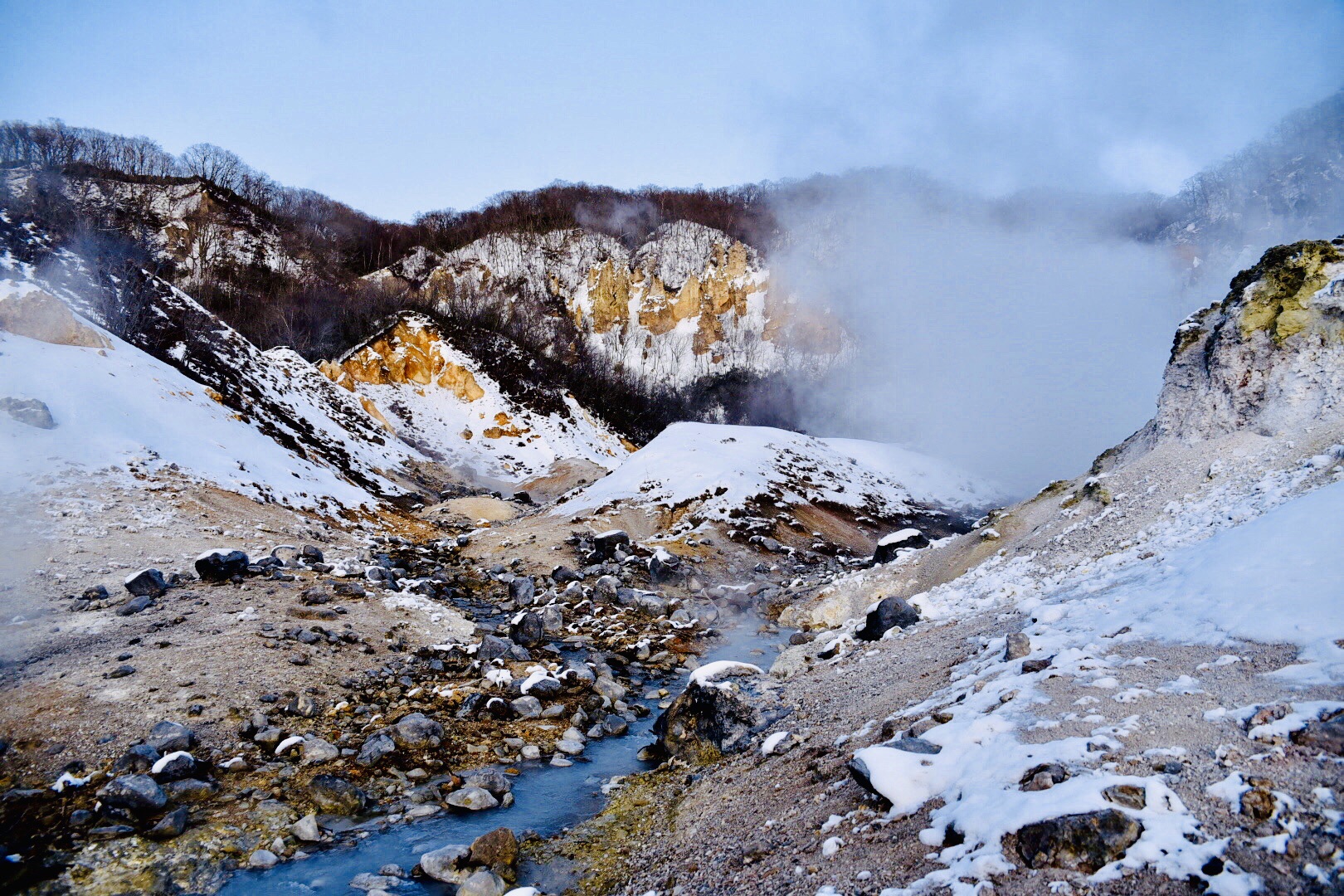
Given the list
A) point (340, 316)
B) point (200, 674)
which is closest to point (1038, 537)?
point (200, 674)

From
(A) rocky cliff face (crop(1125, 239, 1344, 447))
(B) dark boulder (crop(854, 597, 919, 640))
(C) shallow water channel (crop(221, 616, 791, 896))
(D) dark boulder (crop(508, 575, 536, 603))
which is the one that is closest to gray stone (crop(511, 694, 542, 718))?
(C) shallow water channel (crop(221, 616, 791, 896))

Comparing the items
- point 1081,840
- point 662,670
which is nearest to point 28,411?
point 662,670

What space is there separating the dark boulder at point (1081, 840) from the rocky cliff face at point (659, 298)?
84198 millimetres

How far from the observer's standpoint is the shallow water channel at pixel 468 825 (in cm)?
565

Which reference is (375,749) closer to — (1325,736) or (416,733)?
(416,733)

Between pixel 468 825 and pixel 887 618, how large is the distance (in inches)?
301

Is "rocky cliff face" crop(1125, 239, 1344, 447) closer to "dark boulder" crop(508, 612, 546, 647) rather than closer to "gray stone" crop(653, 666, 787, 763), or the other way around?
"gray stone" crop(653, 666, 787, 763)

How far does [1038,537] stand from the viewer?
42.8 ft

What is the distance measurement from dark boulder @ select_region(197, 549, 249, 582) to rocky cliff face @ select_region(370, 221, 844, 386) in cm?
7545

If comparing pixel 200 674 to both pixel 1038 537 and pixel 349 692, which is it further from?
pixel 1038 537

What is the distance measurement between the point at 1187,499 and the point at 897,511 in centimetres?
2672

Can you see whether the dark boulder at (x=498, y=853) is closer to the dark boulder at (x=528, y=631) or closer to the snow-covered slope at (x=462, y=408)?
the dark boulder at (x=528, y=631)

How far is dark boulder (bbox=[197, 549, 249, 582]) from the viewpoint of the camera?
1259 centimetres

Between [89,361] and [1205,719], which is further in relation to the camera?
[89,361]
